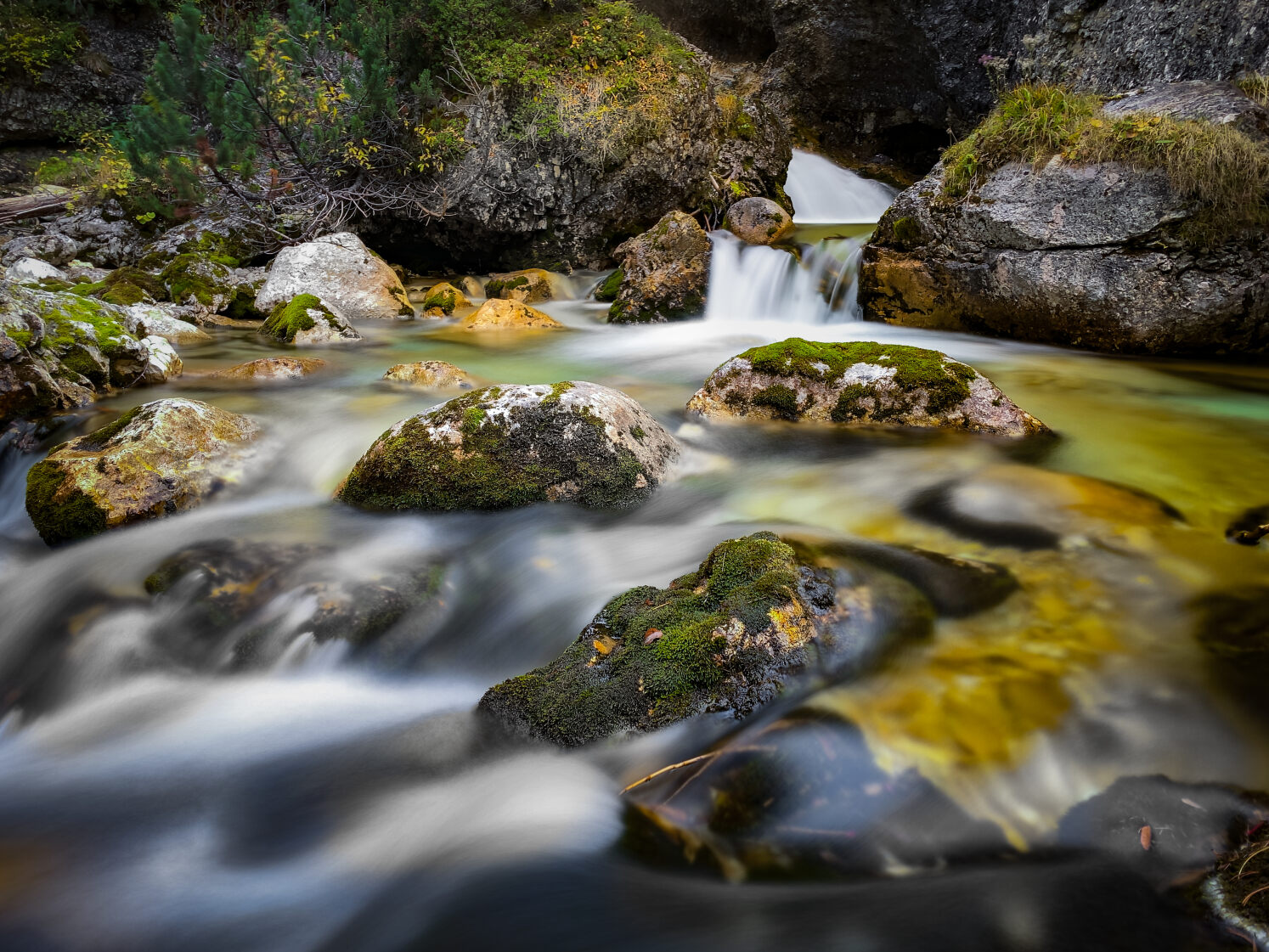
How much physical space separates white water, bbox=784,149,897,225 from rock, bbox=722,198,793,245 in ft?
7.91

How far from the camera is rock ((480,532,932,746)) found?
2.21m

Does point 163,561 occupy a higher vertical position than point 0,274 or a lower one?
lower

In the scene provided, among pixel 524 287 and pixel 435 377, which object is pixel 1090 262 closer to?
pixel 435 377

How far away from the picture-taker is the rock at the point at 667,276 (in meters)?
9.49

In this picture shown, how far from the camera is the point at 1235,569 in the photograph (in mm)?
2756

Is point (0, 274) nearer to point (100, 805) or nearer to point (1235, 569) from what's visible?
point (100, 805)

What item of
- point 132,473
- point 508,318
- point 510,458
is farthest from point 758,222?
point 132,473

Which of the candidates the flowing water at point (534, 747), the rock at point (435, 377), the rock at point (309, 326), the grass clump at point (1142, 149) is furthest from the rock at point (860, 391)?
the rock at point (309, 326)

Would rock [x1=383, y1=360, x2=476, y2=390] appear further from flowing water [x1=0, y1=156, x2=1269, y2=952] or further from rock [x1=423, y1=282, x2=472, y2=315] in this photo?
rock [x1=423, y1=282, x2=472, y2=315]

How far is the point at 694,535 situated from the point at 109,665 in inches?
108

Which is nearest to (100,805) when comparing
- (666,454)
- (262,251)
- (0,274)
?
(666,454)

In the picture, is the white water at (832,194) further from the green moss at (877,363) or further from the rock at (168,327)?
the rock at (168,327)

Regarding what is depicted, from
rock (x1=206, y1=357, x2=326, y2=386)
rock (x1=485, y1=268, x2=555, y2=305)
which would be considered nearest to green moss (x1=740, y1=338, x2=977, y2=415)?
rock (x1=206, y1=357, x2=326, y2=386)

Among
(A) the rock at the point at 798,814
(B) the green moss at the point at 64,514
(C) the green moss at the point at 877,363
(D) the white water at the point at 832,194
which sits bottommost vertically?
(B) the green moss at the point at 64,514
